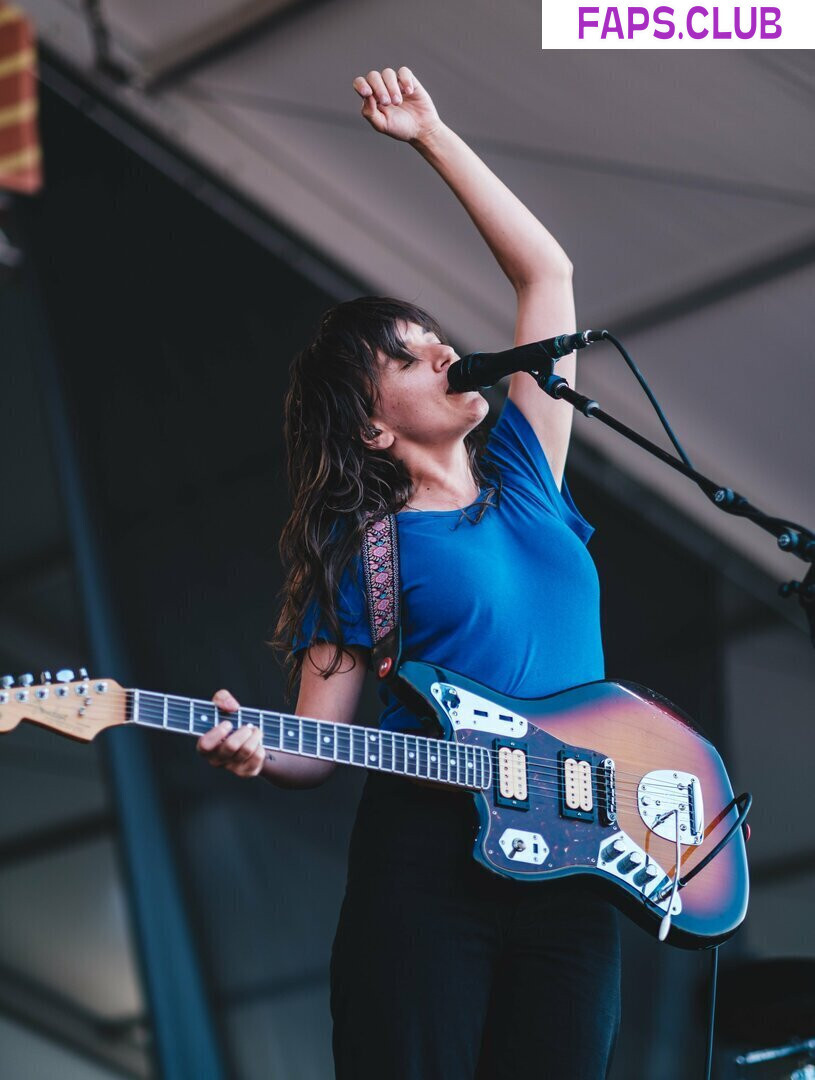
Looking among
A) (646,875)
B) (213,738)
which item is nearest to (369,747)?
(213,738)

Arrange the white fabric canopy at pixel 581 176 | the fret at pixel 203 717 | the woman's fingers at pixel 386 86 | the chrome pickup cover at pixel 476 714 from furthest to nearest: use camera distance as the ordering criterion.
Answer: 1. the white fabric canopy at pixel 581 176
2. the woman's fingers at pixel 386 86
3. the chrome pickup cover at pixel 476 714
4. the fret at pixel 203 717

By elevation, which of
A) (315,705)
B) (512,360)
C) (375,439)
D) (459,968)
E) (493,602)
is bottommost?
(459,968)

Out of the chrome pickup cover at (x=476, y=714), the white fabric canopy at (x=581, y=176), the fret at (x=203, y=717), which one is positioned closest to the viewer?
the fret at (x=203, y=717)

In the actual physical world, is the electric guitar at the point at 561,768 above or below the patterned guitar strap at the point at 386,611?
below

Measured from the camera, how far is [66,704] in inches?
59.7

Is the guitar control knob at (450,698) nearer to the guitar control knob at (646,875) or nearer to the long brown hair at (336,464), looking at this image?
the long brown hair at (336,464)

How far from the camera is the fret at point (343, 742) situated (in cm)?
165

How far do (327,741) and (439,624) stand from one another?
0.24 m

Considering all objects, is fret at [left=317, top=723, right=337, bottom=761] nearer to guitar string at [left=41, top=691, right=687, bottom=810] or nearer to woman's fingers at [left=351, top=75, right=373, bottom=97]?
guitar string at [left=41, top=691, right=687, bottom=810]

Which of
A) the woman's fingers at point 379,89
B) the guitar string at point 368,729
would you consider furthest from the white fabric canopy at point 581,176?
the guitar string at point 368,729

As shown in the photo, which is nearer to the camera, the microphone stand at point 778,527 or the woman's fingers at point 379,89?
the microphone stand at point 778,527

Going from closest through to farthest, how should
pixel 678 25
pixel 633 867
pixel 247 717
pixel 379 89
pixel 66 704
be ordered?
pixel 66 704
pixel 247 717
pixel 633 867
pixel 379 89
pixel 678 25

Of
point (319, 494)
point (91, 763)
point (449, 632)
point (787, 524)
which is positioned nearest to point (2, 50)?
point (91, 763)

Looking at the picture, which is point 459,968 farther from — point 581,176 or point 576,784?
point 581,176
